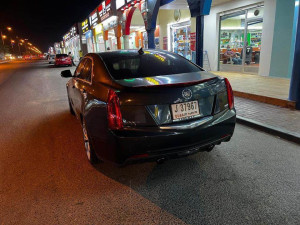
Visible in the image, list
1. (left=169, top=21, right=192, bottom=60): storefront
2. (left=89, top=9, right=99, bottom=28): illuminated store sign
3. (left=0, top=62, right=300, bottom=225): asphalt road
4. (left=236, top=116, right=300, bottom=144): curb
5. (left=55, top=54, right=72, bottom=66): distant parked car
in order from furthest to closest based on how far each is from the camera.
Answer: (left=55, top=54, right=72, bottom=66): distant parked car → (left=89, top=9, right=99, bottom=28): illuminated store sign → (left=169, top=21, right=192, bottom=60): storefront → (left=236, top=116, right=300, bottom=144): curb → (left=0, top=62, right=300, bottom=225): asphalt road

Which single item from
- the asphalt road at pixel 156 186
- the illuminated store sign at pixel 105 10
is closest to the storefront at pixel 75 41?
the illuminated store sign at pixel 105 10

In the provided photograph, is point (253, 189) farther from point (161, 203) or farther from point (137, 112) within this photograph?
point (137, 112)

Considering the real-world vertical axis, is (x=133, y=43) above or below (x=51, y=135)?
above

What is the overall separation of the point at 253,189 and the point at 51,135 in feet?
12.9

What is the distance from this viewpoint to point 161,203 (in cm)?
261

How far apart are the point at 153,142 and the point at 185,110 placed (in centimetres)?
53

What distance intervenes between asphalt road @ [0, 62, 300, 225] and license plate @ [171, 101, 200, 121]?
2.96 ft

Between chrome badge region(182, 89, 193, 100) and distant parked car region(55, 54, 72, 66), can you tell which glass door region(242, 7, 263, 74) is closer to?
chrome badge region(182, 89, 193, 100)

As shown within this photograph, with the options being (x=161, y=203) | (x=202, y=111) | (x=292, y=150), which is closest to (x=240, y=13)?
(x=292, y=150)

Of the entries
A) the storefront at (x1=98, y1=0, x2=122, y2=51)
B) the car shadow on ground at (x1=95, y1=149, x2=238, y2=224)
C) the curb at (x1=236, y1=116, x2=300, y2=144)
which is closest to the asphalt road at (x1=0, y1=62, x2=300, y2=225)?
the car shadow on ground at (x1=95, y1=149, x2=238, y2=224)

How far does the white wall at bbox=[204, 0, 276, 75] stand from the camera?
956 cm

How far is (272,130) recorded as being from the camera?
Result: 4.45 metres

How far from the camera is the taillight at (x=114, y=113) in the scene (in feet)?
8.40

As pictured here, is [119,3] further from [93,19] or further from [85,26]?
[85,26]
